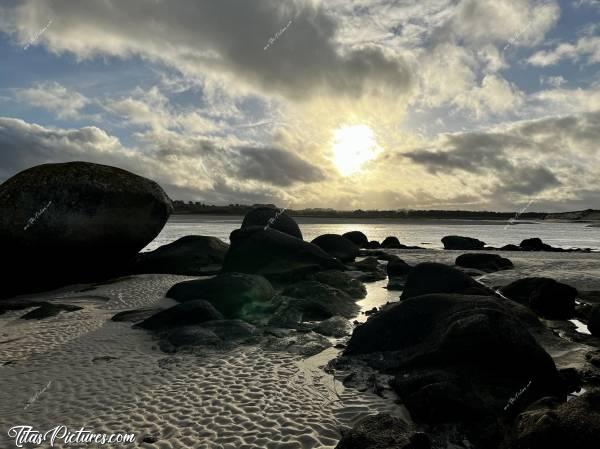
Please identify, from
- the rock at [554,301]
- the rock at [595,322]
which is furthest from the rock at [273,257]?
the rock at [595,322]

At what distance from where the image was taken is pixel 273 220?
83.7 ft

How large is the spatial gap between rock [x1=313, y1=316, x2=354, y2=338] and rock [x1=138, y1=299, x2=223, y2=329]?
8.36 ft

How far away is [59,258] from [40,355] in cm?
893

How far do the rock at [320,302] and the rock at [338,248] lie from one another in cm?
1061

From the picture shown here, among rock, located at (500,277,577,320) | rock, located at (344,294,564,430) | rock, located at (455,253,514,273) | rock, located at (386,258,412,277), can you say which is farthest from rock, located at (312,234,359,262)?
rock, located at (344,294,564,430)

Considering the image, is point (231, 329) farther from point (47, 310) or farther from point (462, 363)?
point (47, 310)

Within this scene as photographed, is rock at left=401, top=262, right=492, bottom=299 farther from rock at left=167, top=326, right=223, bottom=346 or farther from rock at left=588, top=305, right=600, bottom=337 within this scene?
rock at left=167, top=326, right=223, bottom=346

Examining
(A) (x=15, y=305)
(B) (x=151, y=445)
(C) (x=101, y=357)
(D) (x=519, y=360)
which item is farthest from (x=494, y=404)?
(A) (x=15, y=305)

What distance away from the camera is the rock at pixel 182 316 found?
1058cm

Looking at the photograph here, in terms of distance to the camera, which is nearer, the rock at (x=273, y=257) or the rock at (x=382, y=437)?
the rock at (x=382, y=437)

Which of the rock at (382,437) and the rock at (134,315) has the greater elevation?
the rock at (382,437)

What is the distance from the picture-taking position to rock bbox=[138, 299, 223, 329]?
10578mm

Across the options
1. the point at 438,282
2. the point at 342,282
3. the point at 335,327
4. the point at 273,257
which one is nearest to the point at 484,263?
the point at 342,282

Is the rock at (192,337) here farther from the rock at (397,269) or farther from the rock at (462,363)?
the rock at (397,269)
